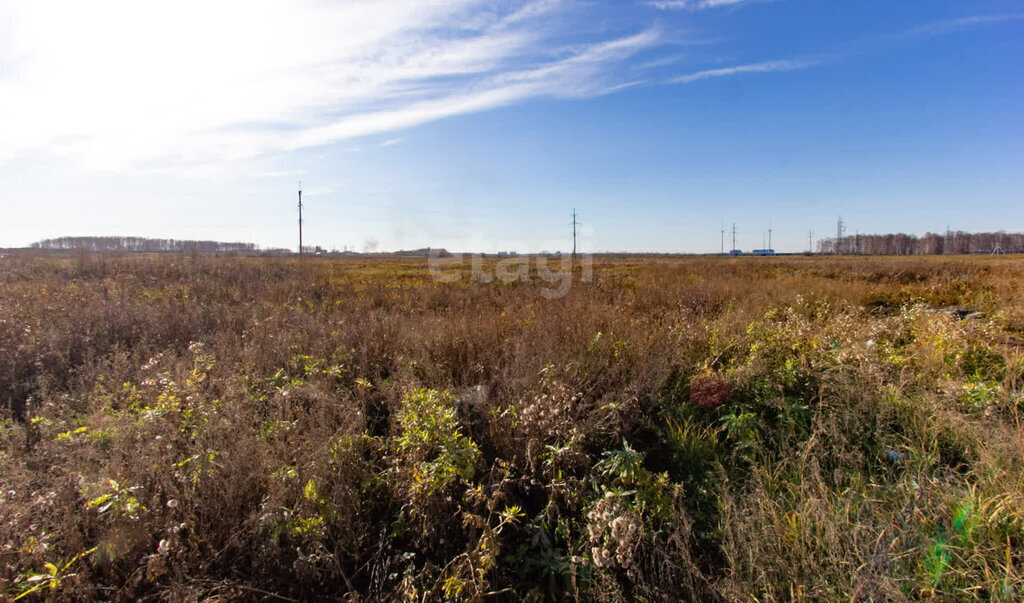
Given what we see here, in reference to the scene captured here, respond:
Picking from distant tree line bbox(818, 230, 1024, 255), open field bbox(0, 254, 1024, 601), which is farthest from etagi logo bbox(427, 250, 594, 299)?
distant tree line bbox(818, 230, 1024, 255)

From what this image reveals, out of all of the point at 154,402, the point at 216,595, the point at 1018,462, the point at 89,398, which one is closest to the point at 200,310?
the point at 89,398

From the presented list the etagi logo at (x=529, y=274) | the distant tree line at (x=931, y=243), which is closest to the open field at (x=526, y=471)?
the etagi logo at (x=529, y=274)

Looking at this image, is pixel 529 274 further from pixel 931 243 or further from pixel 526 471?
pixel 931 243

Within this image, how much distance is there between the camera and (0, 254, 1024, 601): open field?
193 centimetres

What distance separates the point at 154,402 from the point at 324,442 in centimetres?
177

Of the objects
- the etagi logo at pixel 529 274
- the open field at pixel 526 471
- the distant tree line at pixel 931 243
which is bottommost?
the open field at pixel 526 471

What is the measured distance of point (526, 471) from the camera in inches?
107

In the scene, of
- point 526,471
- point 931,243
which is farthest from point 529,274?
point 931,243

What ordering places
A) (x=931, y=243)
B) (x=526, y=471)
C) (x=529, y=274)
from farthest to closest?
(x=931, y=243), (x=529, y=274), (x=526, y=471)

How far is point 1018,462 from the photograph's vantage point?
2.54 meters

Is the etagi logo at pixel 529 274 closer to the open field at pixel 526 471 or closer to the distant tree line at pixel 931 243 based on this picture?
the open field at pixel 526 471

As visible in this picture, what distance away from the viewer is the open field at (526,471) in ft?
6.33

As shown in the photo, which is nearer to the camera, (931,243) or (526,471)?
(526,471)

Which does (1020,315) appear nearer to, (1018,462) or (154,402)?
(1018,462)
